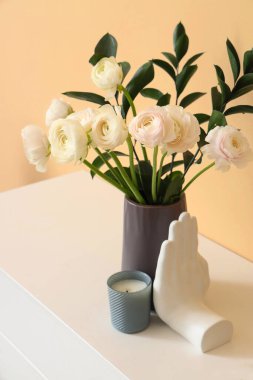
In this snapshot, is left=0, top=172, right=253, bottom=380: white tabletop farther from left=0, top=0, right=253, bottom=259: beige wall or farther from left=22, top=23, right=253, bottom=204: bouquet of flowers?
left=22, top=23, right=253, bottom=204: bouquet of flowers

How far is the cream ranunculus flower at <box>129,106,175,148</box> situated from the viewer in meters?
0.98

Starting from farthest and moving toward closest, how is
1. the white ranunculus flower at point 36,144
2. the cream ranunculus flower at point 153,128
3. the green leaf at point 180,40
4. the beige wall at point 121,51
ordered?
the beige wall at point 121,51 < the green leaf at point 180,40 < the white ranunculus flower at point 36,144 < the cream ranunculus flower at point 153,128

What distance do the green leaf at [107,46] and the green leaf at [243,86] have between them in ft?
0.75

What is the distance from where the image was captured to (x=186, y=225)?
1.08 m

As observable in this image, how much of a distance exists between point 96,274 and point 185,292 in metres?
0.23

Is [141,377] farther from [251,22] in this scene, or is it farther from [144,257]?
[251,22]

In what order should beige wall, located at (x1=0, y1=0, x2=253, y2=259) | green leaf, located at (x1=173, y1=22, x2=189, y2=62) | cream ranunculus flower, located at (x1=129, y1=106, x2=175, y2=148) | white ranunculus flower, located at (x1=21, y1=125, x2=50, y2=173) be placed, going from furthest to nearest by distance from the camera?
beige wall, located at (x1=0, y1=0, x2=253, y2=259) → green leaf, located at (x1=173, y1=22, x2=189, y2=62) → white ranunculus flower, located at (x1=21, y1=125, x2=50, y2=173) → cream ranunculus flower, located at (x1=129, y1=106, x2=175, y2=148)

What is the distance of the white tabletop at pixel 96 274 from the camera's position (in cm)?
102

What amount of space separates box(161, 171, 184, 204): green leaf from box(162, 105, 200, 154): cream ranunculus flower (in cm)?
10

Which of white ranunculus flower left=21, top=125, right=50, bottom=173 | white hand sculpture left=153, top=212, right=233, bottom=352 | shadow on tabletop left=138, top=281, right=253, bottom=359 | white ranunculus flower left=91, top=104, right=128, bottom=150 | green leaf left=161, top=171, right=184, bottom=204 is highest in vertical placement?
white ranunculus flower left=91, top=104, right=128, bottom=150

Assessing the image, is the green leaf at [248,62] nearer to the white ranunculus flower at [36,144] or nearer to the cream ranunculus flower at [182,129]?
the cream ranunculus flower at [182,129]

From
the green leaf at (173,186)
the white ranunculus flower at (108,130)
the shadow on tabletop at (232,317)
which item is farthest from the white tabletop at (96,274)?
the white ranunculus flower at (108,130)

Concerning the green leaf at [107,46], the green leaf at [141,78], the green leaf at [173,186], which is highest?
the green leaf at [107,46]

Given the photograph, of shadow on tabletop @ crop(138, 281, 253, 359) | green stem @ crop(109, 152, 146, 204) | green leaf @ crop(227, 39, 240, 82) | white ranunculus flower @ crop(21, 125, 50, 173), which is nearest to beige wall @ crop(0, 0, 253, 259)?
green leaf @ crop(227, 39, 240, 82)
